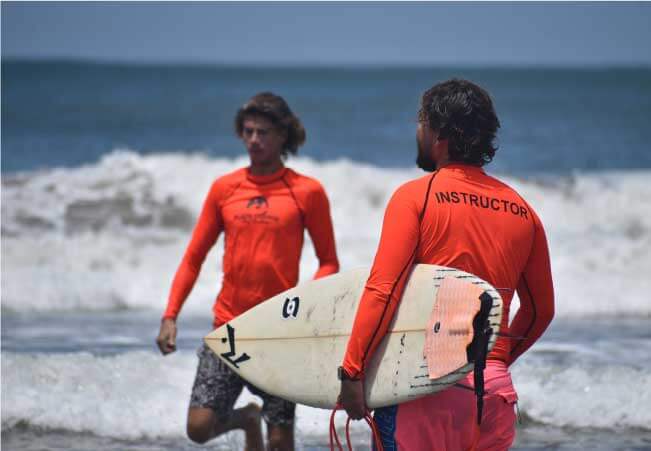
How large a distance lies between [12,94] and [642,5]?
1073 inches

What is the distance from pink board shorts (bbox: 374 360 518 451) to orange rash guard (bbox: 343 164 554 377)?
0.16 metres

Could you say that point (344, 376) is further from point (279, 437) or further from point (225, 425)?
point (225, 425)

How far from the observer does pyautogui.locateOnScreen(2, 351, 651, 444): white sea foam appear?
5871mm

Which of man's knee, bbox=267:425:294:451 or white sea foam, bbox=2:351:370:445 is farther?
white sea foam, bbox=2:351:370:445

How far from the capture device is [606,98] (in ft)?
169

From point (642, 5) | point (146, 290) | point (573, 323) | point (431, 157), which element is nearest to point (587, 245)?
point (573, 323)

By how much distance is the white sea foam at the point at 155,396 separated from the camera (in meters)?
5.87

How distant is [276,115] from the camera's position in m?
4.63

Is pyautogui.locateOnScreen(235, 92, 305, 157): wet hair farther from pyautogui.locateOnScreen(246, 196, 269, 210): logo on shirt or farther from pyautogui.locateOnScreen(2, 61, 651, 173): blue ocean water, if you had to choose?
pyautogui.locateOnScreen(2, 61, 651, 173): blue ocean water

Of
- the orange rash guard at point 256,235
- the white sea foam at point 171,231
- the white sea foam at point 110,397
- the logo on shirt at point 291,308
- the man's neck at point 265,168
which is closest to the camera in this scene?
the logo on shirt at point 291,308

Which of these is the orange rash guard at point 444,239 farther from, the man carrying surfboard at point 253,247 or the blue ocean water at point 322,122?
the blue ocean water at point 322,122

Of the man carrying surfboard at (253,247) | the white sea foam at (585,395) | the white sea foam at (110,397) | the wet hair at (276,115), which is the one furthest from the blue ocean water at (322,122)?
the man carrying surfboard at (253,247)

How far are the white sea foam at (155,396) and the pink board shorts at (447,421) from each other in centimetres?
280

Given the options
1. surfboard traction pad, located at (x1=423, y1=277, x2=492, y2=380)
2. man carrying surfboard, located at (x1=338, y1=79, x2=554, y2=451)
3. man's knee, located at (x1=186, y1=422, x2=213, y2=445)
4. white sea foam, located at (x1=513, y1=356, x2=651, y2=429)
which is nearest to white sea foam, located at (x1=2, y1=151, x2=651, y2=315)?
white sea foam, located at (x1=513, y1=356, x2=651, y2=429)
